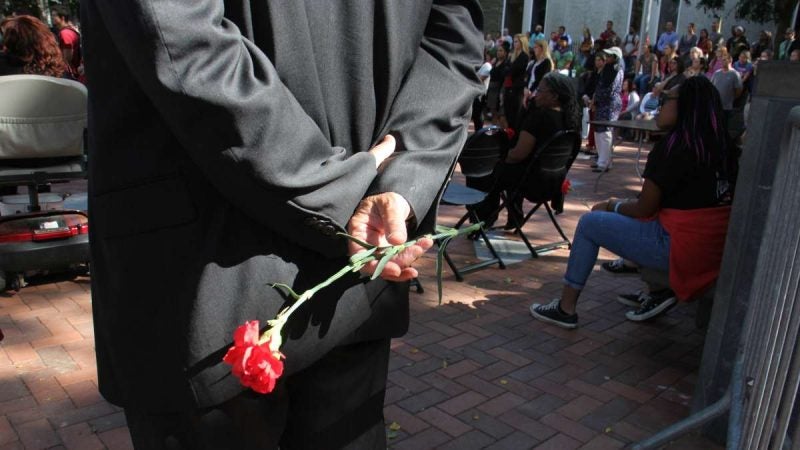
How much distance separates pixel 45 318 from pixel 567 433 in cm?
301

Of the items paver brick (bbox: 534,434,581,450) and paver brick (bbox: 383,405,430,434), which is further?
paver brick (bbox: 383,405,430,434)

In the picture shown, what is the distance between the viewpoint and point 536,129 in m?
5.44

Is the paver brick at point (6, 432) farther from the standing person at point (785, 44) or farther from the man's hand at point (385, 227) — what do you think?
the standing person at point (785, 44)

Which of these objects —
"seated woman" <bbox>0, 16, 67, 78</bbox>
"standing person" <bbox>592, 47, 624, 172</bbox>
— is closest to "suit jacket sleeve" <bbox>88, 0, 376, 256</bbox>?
"seated woman" <bbox>0, 16, 67, 78</bbox>

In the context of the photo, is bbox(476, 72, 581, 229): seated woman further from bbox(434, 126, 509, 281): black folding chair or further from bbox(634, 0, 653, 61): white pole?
bbox(634, 0, 653, 61): white pole

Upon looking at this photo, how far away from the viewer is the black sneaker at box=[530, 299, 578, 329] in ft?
13.2

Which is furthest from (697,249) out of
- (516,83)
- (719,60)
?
(719,60)

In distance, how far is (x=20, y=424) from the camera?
2.82 metres

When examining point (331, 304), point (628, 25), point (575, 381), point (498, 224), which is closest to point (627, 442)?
point (575, 381)

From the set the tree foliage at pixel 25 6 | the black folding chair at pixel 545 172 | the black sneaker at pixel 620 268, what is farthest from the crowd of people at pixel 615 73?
the tree foliage at pixel 25 6

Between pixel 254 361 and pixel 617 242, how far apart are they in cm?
325

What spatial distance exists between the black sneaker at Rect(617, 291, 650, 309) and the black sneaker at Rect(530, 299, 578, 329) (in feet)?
1.83

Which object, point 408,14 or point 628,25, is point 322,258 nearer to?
point 408,14

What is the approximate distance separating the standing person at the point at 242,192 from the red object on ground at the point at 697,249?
8.48ft
